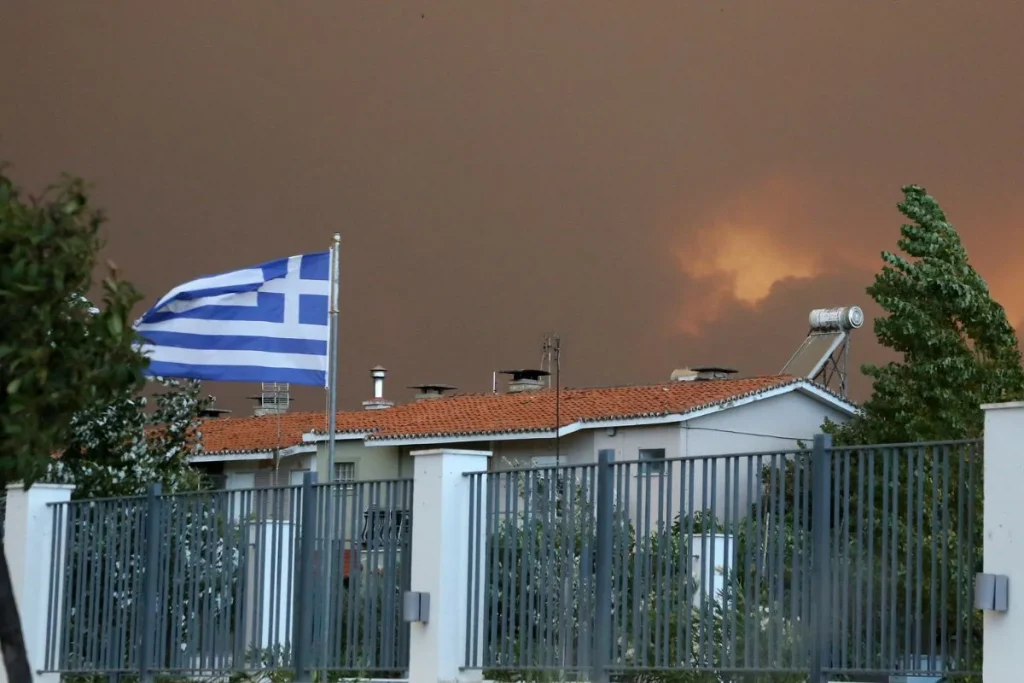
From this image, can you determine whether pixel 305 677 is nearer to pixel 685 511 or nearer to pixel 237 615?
pixel 237 615

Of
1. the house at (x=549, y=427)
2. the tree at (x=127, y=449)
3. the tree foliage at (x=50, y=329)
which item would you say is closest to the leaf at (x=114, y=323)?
the tree foliage at (x=50, y=329)

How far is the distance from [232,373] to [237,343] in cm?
32

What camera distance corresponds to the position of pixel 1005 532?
8.56 meters

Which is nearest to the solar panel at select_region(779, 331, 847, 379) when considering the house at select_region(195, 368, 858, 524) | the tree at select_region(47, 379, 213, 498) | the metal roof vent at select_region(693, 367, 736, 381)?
the metal roof vent at select_region(693, 367, 736, 381)

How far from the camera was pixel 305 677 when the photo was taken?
12.5 meters

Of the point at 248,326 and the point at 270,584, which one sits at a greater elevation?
the point at 248,326

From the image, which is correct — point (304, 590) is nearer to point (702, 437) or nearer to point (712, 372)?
point (702, 437)

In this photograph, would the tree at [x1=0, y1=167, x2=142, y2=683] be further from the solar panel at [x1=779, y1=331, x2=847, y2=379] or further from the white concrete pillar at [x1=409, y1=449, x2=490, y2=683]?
the solar panel at [x1=779, y1=331, x2=847, y2=379]

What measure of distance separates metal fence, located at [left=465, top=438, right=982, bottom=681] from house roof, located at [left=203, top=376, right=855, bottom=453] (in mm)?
28122

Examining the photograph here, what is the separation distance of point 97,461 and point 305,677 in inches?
361

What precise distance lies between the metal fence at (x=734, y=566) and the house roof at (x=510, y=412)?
28122 millimetres

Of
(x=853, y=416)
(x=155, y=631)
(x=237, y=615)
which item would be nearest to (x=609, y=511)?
(x=237, y=615)

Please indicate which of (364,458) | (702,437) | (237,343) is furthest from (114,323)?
(364,458)

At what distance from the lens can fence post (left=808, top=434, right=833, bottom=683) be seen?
372 inches
